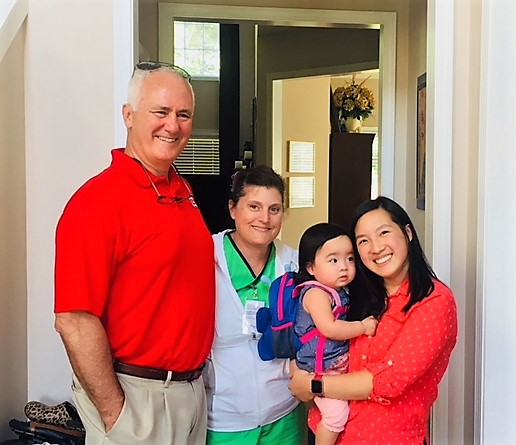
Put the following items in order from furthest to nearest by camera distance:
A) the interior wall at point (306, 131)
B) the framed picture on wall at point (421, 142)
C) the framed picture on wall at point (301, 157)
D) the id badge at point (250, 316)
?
the framed picture on wall at point (301, 157) → the interior wall at point (306, 131) → the framed picture on wall at point (421, 142) → the id badge at point (250, 316)

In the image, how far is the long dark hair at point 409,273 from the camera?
5.00 ft

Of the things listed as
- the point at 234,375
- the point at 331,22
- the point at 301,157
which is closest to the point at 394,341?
the point at 234,375

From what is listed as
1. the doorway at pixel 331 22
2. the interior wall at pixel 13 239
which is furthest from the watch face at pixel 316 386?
the doorway at pixel 331 22

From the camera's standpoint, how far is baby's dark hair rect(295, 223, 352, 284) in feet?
5.58

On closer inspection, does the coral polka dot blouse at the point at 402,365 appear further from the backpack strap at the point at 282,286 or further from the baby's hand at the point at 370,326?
the backpack strap at the point at 282,286

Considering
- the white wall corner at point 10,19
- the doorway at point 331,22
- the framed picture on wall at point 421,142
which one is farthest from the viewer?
the doorway at point 331,22

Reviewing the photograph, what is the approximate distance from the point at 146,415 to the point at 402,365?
0.62 metres

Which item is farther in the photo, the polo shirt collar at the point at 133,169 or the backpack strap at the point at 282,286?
the backpack strap at the point at 282,286

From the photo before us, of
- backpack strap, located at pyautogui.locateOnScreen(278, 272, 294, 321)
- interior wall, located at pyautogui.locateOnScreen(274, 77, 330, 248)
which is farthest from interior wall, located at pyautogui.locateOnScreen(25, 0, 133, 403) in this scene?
interior wall, located at pyautogui.locateOnScreen(274, 77, 330, 248)

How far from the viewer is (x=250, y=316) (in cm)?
179

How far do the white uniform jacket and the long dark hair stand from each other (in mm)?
Answer: 340

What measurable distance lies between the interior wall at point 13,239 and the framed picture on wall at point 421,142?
6.33 feet

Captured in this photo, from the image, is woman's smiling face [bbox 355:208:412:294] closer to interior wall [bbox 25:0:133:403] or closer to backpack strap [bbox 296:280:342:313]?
backpack strap [bbox 296:280:342:313]

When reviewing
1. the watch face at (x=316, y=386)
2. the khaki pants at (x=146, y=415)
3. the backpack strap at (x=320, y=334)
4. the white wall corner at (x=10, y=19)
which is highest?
the white wall corner at (x=10, y=19)
